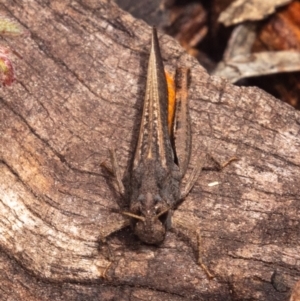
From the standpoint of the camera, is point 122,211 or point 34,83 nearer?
point 122,211

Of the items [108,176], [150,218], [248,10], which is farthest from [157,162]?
[248,10]

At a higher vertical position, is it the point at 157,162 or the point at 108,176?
the point at 157,162

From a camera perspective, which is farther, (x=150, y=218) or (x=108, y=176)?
(x=108, y=176)

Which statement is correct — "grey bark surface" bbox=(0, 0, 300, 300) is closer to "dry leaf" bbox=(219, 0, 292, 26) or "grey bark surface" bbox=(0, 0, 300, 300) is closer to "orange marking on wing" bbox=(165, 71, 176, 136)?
"orange marking on wing" bbox=(165, 71, 176, 136)

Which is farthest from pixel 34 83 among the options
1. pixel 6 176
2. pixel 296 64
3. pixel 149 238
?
pixel 296 64

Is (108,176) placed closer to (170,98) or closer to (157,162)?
(157,162)

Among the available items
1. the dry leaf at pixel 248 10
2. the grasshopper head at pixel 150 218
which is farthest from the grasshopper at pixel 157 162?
the dry leaf at pixel 248 10

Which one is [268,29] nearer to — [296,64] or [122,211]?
[296,64]

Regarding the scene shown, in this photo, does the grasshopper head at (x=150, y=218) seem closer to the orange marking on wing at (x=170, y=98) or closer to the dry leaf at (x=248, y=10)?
the orange marking on wing at (x=170, y=98)
